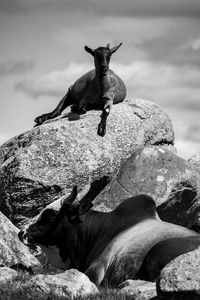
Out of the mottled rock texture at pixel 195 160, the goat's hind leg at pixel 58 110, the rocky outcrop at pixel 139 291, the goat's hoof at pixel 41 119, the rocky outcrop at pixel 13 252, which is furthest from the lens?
the goat's hind leg at pixel 58 110

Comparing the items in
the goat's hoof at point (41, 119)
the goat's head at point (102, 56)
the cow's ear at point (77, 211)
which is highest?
the goat's head at point (102, 56)

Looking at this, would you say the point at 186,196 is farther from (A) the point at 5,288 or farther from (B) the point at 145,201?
(A) the point at 5,288

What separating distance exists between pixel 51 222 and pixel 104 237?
0.97m

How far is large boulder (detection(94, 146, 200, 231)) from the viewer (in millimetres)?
19484

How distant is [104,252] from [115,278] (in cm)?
84

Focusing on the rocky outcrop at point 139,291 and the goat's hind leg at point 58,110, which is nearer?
the rocky outcrop at point 139,291

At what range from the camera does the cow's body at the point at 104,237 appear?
45.4 feet

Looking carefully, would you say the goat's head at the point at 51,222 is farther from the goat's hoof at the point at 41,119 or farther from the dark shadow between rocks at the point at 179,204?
the goat's hoof at the point at 41,119

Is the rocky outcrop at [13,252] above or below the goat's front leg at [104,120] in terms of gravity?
below

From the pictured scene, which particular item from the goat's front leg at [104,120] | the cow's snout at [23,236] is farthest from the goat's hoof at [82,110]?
the cow's snout at [23,236]

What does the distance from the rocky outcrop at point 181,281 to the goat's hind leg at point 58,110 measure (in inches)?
567

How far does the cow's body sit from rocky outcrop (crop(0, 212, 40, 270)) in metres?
0.87

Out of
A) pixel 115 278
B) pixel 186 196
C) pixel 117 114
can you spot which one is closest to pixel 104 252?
pixel 115 278

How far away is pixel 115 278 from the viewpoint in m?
13.7
